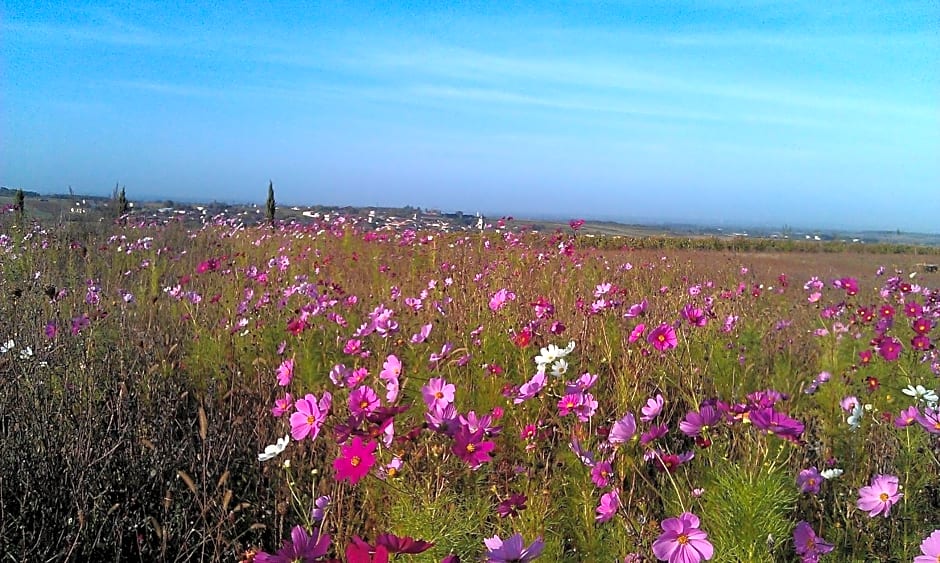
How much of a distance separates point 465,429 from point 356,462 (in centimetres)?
30

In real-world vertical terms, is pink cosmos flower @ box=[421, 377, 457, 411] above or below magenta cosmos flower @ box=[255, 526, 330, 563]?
above

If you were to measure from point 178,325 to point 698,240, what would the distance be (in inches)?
336

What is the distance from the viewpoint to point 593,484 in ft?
6.25

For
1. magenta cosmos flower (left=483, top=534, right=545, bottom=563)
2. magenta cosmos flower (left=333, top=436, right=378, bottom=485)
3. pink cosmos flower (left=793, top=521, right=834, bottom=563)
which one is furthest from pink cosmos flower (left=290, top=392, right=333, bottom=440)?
pink cosmos flower (left=793, top=521, right=834, bottom=563)

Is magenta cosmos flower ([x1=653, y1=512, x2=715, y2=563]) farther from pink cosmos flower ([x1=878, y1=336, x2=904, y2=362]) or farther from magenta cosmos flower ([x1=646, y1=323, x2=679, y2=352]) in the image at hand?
pink cosmos flower ([x1=878, y1=336, x2=904, y2=362])

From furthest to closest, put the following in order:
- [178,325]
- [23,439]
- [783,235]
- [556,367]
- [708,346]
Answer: [783,235] < [178,325] < [708,346] < [23,439] < [556,367]

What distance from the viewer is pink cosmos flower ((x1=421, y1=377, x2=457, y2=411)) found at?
1617mm

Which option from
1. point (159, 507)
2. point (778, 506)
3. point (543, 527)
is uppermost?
point (778, 506)

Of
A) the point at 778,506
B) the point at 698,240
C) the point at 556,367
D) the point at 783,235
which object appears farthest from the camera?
the point at 698,240

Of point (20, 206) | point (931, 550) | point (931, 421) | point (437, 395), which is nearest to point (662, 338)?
point (931, 421)

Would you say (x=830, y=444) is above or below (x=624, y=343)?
below

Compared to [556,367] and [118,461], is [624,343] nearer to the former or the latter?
[556,367]

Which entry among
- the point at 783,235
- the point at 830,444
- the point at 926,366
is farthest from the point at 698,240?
the point at 830,444

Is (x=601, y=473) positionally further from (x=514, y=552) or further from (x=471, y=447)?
(x=514, y=552)
